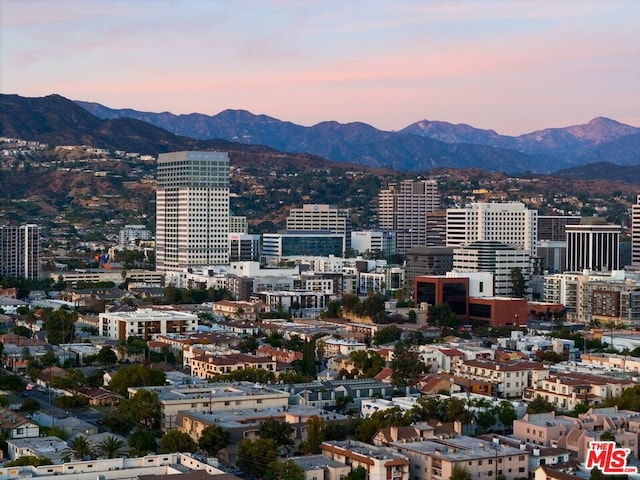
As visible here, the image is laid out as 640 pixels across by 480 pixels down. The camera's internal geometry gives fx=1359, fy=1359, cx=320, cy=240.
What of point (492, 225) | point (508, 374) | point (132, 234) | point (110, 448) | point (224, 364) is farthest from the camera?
point (132, 234)

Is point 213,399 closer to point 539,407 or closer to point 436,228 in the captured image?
point 539,407

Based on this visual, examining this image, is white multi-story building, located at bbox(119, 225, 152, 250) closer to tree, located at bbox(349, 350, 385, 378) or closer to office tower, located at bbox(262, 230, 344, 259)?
office tower, located at bbox(262, 230, 344, 259)

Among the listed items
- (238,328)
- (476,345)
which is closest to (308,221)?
(238,328)

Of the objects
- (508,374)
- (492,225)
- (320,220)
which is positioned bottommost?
(508,374)

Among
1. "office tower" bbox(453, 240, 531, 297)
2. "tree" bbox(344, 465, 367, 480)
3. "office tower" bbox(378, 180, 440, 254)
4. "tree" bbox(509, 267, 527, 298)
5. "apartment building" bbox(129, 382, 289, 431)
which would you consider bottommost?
"tree" bbox(344, 465, 367, 480)

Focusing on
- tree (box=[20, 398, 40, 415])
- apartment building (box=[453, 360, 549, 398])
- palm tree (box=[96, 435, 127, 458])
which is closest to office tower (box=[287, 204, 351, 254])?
apartment building (box=[453, 360, 549, 398])

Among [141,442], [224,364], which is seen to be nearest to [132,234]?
[224,364]
